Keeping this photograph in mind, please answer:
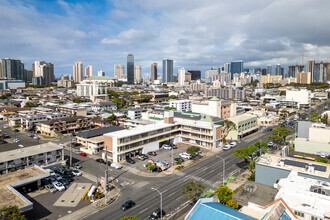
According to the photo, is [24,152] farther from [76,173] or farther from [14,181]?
[76,173]

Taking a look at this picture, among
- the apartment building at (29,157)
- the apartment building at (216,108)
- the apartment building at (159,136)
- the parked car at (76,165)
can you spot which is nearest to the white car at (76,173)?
the parked car at (76,165)

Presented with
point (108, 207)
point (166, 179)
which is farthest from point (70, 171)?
point (166, 179)

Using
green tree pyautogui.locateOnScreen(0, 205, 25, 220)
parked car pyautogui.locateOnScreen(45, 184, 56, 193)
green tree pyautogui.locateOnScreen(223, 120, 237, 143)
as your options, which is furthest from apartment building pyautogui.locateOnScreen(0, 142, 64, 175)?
green tree pyautogui.locateOnScreen(223, 120, 237, 143)

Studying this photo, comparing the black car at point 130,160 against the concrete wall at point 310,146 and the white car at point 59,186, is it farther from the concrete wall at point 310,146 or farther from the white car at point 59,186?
the concrete wall at point 310,146

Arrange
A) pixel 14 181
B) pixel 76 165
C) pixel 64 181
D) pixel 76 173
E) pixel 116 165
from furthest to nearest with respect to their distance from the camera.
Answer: pixel 76 165, pixel 116 165, pixel 76 173, pixel 64 181, pixel 14 181

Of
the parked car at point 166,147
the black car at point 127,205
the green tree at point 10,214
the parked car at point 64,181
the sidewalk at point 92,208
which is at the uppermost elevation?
the green tree at point 10,214

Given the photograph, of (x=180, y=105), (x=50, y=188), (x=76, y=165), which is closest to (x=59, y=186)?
(x=50, y=188)

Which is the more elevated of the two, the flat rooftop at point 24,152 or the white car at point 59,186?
the flat rooftop at point 24,152

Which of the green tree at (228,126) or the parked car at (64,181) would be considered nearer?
the parked car at (64,181)
